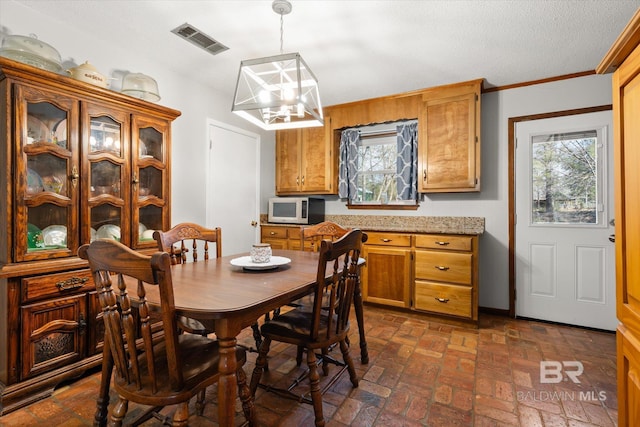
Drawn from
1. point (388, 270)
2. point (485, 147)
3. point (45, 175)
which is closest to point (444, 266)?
point (388, 270)

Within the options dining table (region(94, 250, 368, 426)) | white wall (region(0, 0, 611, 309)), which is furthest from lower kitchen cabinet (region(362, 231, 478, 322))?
dining table (region(94, 250, 368, 426))

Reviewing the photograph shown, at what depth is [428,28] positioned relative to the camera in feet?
7.27

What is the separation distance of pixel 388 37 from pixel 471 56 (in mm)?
817

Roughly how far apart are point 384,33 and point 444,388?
245 centimetres

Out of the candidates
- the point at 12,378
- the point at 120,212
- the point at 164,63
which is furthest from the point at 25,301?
the point at 164,63

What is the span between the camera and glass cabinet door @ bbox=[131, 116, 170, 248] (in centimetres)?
231

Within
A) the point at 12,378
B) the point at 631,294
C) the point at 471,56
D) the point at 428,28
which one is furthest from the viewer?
the point at 471,56

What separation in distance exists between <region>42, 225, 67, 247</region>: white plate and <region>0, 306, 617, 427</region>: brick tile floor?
2.88 ft

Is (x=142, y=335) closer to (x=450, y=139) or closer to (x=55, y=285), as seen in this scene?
(x=55, y=285)

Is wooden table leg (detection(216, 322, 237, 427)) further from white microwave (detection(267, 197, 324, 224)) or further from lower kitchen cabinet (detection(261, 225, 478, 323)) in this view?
white microwave (detection(267, 197, 324, 224))

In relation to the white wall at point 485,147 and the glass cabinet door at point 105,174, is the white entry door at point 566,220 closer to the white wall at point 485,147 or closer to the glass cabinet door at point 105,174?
the white wall at point 485,147

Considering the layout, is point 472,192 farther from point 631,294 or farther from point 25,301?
point 25,301

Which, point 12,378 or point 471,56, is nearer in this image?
point 12,378

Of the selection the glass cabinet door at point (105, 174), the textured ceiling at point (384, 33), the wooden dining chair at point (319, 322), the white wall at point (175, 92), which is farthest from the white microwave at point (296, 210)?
the wooden dining chair at point (319, 322)
